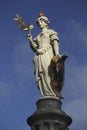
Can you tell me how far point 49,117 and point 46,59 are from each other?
9.14 feet

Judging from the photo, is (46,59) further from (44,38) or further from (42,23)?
(42,23)

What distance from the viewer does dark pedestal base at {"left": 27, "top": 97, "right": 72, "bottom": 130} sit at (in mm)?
20781

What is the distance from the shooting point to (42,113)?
68.6ft

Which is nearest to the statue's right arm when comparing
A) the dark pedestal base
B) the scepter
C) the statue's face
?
the scepter

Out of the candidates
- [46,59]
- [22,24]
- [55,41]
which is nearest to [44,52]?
[46,59]

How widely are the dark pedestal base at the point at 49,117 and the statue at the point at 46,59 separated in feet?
1.53

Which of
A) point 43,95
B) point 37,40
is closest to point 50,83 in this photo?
point 43,95

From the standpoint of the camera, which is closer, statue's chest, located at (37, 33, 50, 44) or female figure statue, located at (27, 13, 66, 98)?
female figure statue, located at (27, 13, 66, 98)

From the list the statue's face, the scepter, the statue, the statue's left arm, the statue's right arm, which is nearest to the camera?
the statue

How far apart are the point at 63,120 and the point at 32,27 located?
15.3 ft

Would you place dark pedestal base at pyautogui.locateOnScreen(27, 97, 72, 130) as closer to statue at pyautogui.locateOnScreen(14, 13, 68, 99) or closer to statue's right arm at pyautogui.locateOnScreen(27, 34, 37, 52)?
statue at pyautogui.locateOnScreen(14, 13, 68, 99)

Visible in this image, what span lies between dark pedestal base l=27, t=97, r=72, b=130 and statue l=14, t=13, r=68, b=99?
1.53ft

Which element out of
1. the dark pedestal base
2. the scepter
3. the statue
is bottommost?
the dark pedestal base

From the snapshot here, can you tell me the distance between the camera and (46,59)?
22.3 meters
